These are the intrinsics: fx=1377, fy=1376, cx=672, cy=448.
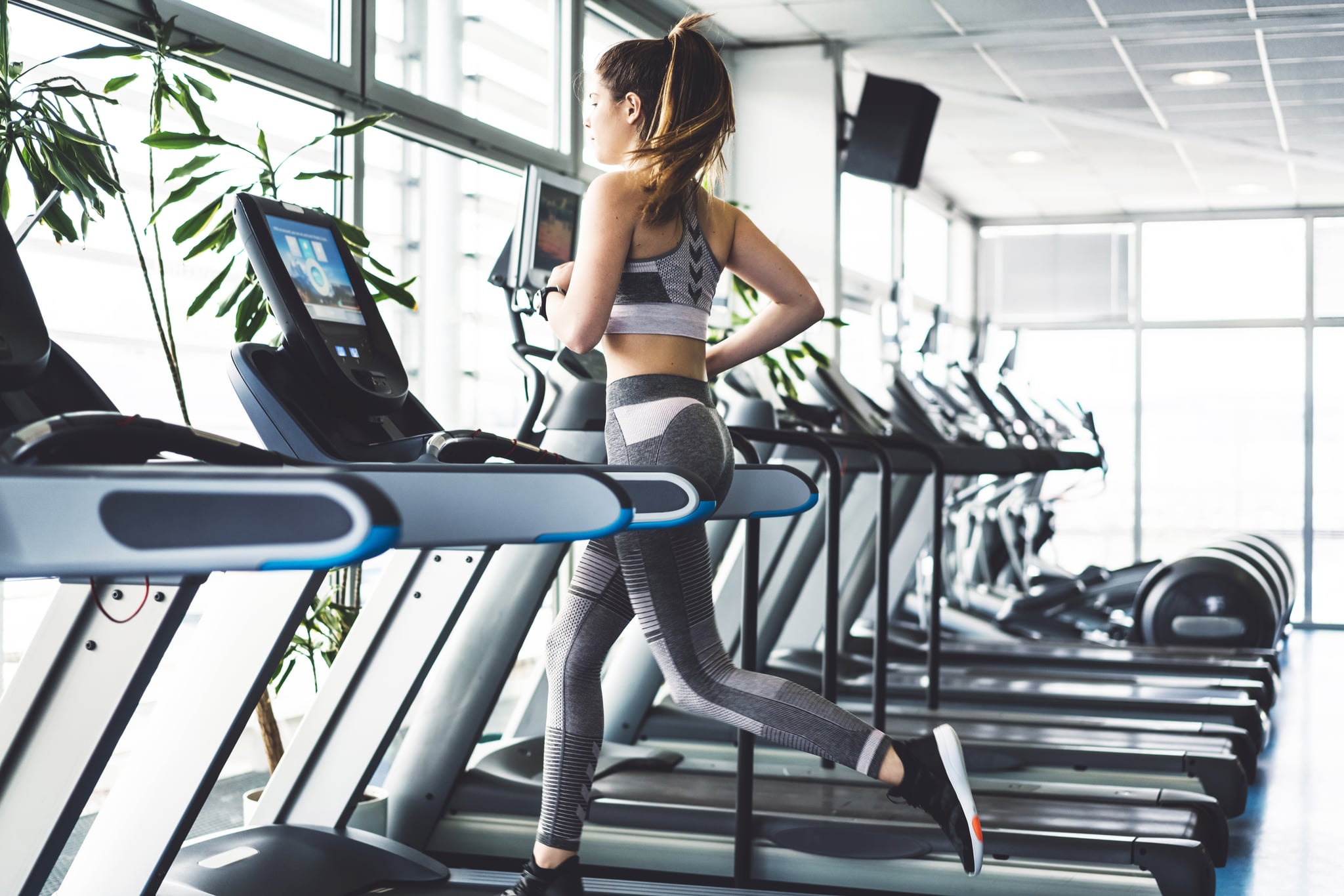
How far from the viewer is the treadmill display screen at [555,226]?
263 centimetres

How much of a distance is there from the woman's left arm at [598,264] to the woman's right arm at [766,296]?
0.82 feet

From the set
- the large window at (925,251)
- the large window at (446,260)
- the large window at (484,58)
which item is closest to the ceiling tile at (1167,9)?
the large window at (484,58)

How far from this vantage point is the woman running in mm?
1946

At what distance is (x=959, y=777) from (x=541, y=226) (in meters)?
1.29

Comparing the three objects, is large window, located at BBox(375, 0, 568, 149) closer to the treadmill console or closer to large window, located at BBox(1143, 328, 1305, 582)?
the treadmill console

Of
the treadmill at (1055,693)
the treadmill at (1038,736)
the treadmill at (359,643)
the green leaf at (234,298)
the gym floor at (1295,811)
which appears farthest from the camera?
the treadmill at (1055,693)

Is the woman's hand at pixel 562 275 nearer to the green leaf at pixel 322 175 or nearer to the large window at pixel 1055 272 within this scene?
the green leaf at pixel 322 175

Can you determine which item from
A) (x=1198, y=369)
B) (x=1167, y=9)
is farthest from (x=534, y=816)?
(x=1198, y=369)

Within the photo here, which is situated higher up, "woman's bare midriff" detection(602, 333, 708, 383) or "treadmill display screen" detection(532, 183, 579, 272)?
"treadmill display screen" detection(532, 183, 579, 272)

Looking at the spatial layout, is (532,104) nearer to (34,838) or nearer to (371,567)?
(371,567)

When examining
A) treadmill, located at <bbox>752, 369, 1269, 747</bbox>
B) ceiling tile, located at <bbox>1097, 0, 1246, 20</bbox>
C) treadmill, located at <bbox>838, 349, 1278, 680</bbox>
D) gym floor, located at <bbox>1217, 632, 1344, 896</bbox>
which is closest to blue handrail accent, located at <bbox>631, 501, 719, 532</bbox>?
gym floor, located at <bbox>1217, 632, 1344, 896</bbox>

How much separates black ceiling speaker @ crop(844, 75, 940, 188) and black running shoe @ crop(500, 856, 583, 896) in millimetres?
4716

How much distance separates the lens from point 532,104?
5.10 meters

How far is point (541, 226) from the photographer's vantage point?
2645 millimetres
